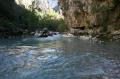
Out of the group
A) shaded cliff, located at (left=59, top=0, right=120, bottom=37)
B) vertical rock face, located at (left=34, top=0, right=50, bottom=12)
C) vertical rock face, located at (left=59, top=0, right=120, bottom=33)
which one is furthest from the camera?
vertical rock face, located at (left=34, top=0, right=50, bottom=12)

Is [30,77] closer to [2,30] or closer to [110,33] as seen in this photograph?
[110,33]

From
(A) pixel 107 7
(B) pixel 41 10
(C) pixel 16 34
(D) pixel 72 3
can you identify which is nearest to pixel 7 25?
(C) pixel 16 34

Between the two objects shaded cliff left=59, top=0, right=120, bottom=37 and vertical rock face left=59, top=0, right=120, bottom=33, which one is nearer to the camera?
shaded cliff left=59, top=0, right=120, bottom=37

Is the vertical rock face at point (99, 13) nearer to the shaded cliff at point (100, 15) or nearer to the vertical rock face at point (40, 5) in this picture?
the shaded cliff at point (100, 15)

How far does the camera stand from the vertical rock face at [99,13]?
52.8 m

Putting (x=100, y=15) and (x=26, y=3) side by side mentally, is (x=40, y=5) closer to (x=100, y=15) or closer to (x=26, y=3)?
(x=26, y=3)

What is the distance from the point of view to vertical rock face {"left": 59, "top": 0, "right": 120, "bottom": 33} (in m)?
52.8

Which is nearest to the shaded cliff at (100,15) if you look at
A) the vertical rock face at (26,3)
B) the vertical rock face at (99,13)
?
the vertical rock face at (99,13)

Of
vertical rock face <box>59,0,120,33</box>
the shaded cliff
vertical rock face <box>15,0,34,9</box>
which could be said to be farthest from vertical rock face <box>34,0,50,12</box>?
the shaded cliff

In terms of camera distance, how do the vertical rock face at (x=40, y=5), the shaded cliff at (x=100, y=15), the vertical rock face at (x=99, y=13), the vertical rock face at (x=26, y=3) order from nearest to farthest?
the shaded cliff at (x=100, y=15)
the vertical rock face at (x=99, y=13)
the vertical rock face at (x=26, y=3)
the vertical rock face at (x=40, y=5)

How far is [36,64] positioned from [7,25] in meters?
54.8

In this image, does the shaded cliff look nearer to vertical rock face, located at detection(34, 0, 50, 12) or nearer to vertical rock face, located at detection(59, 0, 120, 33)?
vertical rock face, located at detection(59, 0, 120, 33)

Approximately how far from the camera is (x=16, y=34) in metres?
77.2

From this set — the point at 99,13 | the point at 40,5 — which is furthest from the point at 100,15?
the point at 40,5
